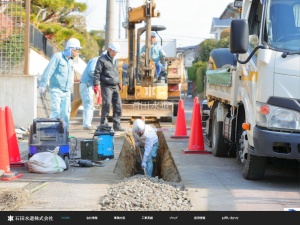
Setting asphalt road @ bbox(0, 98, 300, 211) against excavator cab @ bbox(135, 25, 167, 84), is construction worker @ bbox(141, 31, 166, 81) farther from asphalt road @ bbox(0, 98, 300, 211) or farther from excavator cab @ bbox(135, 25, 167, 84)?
asphalt road @ bbox(0, 98, 300, 211)

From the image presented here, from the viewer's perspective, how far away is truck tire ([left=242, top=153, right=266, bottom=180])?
9664mm

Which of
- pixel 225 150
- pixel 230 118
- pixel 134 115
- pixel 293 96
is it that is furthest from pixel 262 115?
pixel 134 115

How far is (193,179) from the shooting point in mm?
10031

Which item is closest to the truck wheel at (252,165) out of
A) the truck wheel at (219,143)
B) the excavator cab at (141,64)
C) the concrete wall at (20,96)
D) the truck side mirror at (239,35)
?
the truck side mirror at (239,35)

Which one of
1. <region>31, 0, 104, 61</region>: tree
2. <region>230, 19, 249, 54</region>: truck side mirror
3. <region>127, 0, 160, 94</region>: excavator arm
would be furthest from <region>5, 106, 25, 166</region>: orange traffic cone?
<region>31, 0, 104, 61</region>: tree

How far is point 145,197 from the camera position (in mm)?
8078

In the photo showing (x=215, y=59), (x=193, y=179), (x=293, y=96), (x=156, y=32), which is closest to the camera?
(x=293, y=96)

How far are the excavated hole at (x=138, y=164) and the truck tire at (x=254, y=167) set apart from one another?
4.01ft

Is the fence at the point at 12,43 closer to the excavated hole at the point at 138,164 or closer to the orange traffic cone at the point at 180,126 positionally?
the excavated hole at the point at 138,164

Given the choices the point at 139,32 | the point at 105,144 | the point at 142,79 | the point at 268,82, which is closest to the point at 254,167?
the point at 268,82

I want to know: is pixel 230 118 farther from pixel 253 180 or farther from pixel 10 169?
pixel 10 169

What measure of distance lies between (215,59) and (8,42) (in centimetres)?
549

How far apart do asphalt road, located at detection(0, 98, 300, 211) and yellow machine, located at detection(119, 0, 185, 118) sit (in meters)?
8.05

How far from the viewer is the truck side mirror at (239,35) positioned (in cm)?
904
